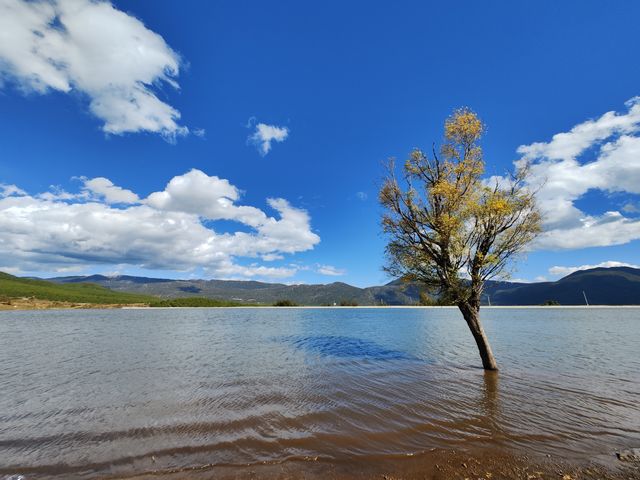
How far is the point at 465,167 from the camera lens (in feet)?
77.9

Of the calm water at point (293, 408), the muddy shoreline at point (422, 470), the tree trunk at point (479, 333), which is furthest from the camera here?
the tree trunk at point (479, 333)

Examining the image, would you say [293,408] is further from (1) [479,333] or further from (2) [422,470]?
(1) [479,333]

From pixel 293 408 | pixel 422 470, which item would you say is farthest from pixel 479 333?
pixel 422 470

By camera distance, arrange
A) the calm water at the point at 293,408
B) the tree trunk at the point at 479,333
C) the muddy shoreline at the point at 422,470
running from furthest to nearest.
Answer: the tree trunk at the point at 479,333 → the calm water at the point at 293,408 → the muddy shoreline at the point at 422,470

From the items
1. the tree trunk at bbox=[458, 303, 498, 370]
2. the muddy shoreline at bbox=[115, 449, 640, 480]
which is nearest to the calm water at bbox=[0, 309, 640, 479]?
the muddy shoreline at bbox=[115, 449, 640, 480]

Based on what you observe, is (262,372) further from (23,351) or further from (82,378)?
(23,351)

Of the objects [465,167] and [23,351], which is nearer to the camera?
[465,167]

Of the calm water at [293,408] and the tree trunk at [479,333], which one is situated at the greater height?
the tree trunk at [479,333]

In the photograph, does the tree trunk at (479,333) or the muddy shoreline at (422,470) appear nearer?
the muddy shoreline at (422,470)

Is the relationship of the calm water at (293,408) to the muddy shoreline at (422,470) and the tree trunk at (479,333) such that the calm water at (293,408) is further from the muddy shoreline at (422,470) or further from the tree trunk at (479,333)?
the tree trunk at (479,333)

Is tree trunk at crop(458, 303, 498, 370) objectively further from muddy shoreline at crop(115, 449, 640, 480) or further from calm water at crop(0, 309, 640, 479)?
muddy shoreline at crop(115, 449, 640, 480)

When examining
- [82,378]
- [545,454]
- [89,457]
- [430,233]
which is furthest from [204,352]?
[545,454]

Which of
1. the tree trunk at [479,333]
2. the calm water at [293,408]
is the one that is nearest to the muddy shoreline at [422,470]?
the calm water at [293,408]

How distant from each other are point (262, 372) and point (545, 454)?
1694 centimetres
